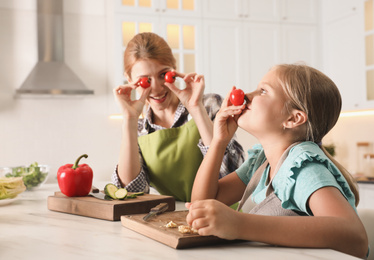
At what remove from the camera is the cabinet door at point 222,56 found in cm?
414

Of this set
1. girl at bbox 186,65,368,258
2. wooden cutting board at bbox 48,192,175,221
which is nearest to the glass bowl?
wooden cutting board at bbox 48,192,175,221

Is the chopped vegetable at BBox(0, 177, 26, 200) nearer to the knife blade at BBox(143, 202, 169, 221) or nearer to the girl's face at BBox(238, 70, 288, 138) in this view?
the knife blade at BBox(143, 202, 169, 221)

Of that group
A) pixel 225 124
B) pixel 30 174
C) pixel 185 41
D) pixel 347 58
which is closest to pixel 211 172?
pixel 225 124

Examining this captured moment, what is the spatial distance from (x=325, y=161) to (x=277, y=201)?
164 mm

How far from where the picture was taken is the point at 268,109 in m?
1.25

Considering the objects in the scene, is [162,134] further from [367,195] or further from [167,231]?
[367,195]

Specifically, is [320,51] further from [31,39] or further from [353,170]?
[31,39]

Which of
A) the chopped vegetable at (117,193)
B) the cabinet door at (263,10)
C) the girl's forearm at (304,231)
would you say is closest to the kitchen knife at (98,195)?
the chopped vegetable at (117,193)

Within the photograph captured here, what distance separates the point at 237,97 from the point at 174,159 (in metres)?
0.61

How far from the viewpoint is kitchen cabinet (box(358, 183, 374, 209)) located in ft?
11.7

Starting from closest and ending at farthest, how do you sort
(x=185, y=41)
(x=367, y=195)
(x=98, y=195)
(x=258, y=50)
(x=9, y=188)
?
1. (x=98, y=195)
2. (x=9, y=188)
3. (x=367, y=195)
4. (x=185, y=41)
5. (x=258, y=50)

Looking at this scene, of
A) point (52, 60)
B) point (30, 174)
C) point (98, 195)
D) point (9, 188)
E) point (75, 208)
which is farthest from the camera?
point (52, 60)

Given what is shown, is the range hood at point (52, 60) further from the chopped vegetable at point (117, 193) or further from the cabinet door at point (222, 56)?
the chopped vegetable at point (117, 193)

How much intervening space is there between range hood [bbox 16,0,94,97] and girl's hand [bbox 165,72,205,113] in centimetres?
222
